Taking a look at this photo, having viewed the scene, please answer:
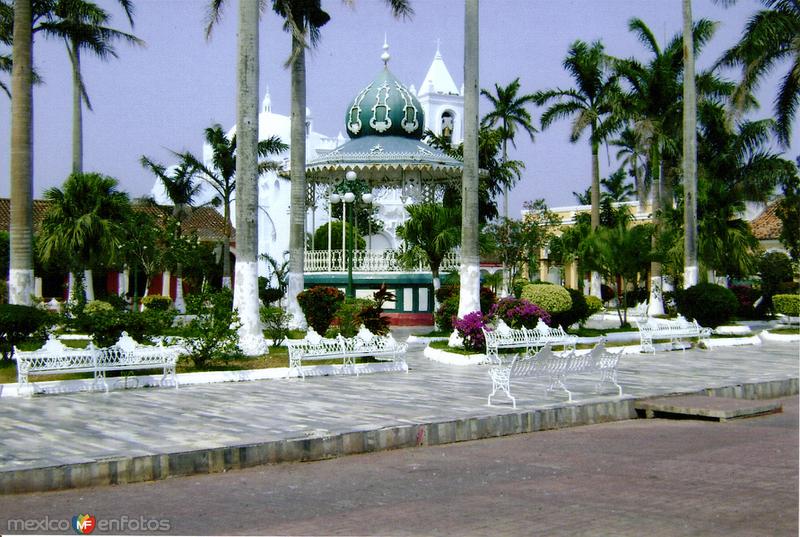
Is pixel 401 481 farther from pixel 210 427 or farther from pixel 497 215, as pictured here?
pixel 497 215

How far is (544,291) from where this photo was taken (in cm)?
2211

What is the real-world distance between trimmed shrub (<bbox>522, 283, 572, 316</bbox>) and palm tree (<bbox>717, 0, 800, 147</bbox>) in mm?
9403

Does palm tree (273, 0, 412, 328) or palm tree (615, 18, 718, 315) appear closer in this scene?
palm tree (273, 0, 412, 328)

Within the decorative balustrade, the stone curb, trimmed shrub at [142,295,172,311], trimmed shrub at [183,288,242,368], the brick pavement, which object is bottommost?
the brick pavement

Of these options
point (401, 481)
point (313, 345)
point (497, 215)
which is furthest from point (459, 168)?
point (401, 481)

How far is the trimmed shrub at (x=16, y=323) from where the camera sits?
1535 centimetres

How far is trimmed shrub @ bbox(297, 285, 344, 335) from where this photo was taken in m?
21.9

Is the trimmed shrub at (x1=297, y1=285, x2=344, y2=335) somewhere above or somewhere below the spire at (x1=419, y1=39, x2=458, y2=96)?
below

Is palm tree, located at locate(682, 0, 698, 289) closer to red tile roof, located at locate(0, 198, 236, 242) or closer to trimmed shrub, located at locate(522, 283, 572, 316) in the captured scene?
trimmed shrub, located at locate(522, 283, 572, 316)

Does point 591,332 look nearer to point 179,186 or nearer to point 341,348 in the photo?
point 341,348

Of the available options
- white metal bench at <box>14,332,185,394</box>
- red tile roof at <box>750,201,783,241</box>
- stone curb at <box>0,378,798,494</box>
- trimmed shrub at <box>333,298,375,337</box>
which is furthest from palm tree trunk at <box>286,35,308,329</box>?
red tile roof at <box>750,201,783,241</box>

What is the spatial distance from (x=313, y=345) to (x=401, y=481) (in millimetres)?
7857

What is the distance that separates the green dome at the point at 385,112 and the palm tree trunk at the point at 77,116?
8.68 meters

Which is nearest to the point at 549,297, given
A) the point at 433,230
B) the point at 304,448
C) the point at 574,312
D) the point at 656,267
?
the point at 574,312
